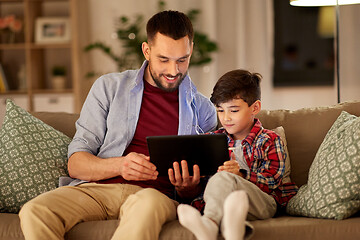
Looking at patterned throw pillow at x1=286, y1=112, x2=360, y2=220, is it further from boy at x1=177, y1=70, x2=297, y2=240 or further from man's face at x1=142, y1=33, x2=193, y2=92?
man's face at x1=142, y1=33, x2=193, y2=92

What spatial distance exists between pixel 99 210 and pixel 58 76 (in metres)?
3.38

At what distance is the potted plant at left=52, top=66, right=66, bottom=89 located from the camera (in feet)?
17.2

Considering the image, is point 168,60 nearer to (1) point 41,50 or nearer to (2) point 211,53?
(2) point 211,53

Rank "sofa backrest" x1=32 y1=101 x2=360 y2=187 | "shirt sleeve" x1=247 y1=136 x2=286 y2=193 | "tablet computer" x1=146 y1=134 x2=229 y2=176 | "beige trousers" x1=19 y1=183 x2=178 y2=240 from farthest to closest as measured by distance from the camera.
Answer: "sofa backrest" x1=32 y1=101 x2=360 y2=187 → "shirt sleeve" x1=247 y1=136 x2=286 y2=193 → "tablet computer" x1=146 y1=134 x2=229 y2=176 → "beige trousers" x1=19 y1=183 x2=178 y2=240

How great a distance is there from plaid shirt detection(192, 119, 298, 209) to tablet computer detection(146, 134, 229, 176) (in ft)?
0.55

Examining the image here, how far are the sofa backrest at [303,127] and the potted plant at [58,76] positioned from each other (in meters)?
3.19

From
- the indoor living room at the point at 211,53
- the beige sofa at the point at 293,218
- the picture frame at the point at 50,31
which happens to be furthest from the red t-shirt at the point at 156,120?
the picture frame at the point at 50,31

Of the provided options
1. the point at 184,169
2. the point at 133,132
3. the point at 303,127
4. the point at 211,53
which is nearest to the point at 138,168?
the point at 184,169

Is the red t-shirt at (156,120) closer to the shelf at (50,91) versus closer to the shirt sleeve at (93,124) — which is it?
the shirt sleeve at (93,124)

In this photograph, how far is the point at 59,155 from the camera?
2350 mm

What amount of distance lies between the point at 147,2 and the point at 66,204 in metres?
3.71

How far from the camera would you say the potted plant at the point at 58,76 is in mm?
5242

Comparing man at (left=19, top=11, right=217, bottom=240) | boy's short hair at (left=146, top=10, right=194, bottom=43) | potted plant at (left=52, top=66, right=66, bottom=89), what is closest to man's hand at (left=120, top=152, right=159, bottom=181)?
man at (left=19, top=11, right=217, bottom=240)

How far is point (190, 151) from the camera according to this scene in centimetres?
195
